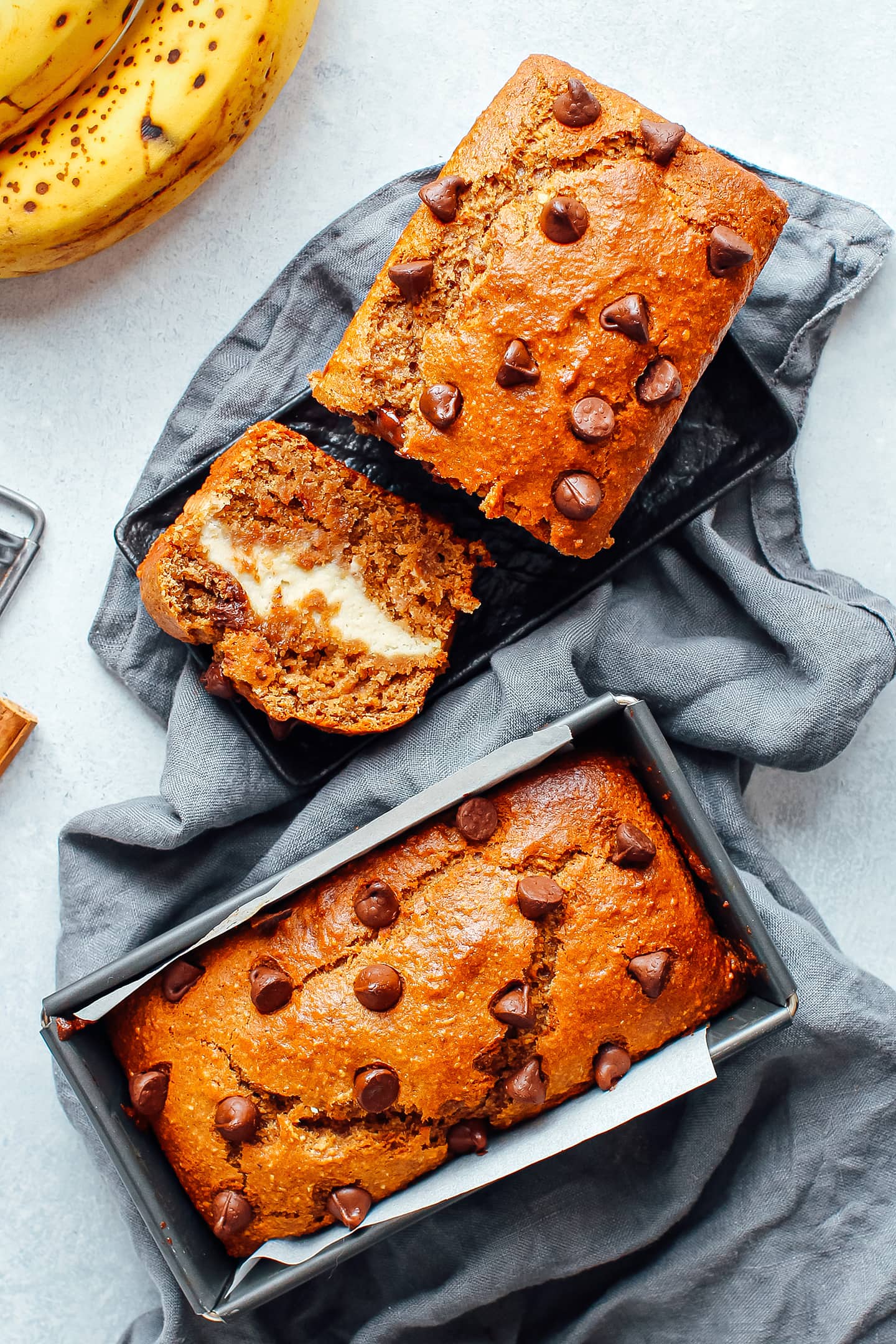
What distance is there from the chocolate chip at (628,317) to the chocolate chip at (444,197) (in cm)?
43

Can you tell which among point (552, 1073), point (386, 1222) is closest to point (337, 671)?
point (552, 1073)

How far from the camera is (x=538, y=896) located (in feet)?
7.30

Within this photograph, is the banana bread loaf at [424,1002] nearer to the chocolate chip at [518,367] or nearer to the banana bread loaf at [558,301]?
the banana bread loaf at [558,301]

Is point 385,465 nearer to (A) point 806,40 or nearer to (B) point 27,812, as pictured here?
(B) point 27,812

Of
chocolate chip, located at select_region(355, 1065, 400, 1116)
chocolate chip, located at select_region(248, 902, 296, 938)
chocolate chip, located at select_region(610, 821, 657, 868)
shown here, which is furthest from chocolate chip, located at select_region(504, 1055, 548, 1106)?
chocolate chip, located at select_region(248, 902, 296, 938)

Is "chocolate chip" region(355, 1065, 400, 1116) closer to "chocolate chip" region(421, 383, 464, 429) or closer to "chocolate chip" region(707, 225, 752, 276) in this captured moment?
"chocolate chip" region(421, 383, 464, 429)

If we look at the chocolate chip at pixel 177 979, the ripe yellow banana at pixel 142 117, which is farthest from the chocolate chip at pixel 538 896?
the ripe yellow banana at pixel 142 117

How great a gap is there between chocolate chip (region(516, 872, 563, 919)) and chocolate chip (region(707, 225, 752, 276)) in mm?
1388

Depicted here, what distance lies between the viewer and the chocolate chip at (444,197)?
2320mm

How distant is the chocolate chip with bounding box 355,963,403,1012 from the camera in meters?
2.21

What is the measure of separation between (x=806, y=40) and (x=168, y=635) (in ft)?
7.65

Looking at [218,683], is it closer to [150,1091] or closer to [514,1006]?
[150,1091]

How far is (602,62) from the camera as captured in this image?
110 inches

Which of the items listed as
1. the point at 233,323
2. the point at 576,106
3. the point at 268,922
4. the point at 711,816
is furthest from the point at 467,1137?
the point at 576,106
